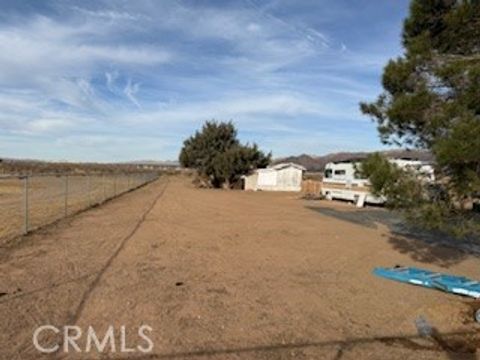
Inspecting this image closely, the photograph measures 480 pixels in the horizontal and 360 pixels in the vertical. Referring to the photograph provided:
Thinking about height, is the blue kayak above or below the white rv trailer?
below

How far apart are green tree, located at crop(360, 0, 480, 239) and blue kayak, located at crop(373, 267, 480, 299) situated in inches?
47.0

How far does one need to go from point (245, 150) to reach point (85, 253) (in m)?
42.0

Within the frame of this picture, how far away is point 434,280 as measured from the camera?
8.35 metres

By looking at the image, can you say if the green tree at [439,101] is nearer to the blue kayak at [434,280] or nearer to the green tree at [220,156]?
the blue kayak at [434,280]

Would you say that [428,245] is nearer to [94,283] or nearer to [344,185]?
[94,283]

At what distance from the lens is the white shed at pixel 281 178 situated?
49875 mm

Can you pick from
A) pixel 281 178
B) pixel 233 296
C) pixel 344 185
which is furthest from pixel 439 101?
pixel 281 178

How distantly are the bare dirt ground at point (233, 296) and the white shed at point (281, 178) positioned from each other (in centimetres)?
3644

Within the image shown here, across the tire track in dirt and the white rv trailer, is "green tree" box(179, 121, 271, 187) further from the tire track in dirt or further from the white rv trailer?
the tire track in dirt

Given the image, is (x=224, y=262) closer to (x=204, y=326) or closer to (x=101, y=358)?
(x=204, y=326)

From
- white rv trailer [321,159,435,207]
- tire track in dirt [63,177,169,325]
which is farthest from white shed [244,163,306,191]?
tire track in dirt [63,177,169,325]

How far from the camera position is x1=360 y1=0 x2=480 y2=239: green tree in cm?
631

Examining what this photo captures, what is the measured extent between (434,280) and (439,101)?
9.93ft

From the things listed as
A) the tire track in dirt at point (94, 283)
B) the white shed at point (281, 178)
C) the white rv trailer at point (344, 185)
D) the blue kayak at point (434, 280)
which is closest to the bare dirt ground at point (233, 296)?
the tire track in dirt at point (94, 283)
